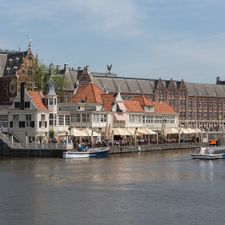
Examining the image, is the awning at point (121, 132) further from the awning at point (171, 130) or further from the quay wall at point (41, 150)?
the awning at point (171, 130)

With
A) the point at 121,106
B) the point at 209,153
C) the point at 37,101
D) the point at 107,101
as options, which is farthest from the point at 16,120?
the point at 209,153

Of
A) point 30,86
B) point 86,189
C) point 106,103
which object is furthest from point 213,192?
point 30,86

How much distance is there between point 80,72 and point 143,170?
280 feet

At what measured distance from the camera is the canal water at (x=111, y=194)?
41406 millimetres

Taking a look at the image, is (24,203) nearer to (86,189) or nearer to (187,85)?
(86,189)

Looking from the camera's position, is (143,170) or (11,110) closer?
(143,170)

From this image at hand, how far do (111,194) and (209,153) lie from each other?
45.6 metres

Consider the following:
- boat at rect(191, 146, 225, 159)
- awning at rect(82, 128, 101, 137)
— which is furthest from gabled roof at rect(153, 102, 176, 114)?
boat at rect(191, 146, 225, 159)

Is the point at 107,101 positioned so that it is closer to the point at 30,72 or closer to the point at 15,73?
the point at 30,72

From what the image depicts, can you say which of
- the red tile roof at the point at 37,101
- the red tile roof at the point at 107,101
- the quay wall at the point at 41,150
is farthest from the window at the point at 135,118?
the red tile roof at the point at 37,101

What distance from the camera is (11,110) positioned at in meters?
108

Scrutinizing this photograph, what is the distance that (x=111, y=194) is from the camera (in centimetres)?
5141

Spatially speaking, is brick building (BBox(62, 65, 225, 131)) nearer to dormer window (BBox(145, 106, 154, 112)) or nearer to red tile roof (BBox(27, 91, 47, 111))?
dormer window (BBox(145, 106, 154, 112))

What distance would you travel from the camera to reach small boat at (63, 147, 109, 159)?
92.5 m
